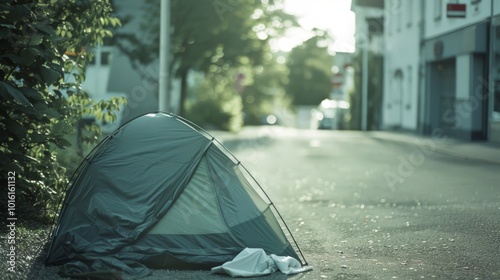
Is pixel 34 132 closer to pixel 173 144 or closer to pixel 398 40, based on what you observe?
pixel 173 144

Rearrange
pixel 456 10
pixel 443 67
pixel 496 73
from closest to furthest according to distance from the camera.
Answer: pixel 496 73 → pixel 456 10 → pixel 443 67

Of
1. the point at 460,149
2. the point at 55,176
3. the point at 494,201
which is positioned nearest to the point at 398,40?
the point at 460,149

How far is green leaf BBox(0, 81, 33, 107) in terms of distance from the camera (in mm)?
7844

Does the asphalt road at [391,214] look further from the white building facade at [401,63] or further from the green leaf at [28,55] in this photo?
the white building facade at [401,63]

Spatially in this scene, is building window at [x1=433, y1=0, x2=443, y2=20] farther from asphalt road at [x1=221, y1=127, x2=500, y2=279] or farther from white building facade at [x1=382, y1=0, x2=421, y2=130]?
asphalt road at [x1=221, y1=127, x2=500, y2=279]

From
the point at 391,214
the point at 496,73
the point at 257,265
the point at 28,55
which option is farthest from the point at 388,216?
the point at 496,73

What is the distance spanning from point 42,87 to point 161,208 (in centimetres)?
232

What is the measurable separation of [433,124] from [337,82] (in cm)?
1802

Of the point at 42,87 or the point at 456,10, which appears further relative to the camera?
the point at 456,10

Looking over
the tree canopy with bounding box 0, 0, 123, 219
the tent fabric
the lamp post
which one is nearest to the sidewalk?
the lamp post

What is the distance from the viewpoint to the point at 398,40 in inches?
1619

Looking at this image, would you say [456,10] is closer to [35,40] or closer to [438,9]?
[438,9]

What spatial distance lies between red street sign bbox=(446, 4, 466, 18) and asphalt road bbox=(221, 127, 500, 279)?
7.86 metres

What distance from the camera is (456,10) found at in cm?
2709
